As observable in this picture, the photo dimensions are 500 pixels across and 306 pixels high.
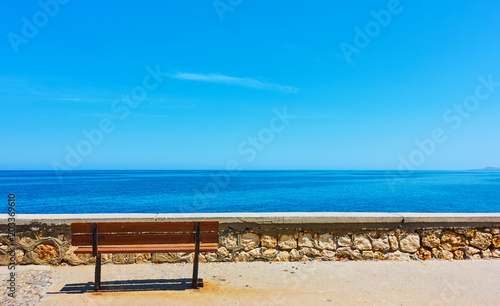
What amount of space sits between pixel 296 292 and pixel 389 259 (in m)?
1.78

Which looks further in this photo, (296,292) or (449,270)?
(449,270)

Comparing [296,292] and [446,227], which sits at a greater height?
[446,227]

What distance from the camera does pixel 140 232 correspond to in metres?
3.65

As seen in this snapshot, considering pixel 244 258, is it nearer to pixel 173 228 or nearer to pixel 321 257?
pixel 321 257

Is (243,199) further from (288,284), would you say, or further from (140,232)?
(140,232)

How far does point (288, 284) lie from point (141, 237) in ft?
5.43

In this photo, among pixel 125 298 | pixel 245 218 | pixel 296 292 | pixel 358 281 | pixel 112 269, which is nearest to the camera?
pixel 125 298

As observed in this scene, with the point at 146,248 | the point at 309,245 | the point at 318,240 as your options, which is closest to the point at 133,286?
the point at 146,248

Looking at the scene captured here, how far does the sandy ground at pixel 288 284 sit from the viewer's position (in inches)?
133

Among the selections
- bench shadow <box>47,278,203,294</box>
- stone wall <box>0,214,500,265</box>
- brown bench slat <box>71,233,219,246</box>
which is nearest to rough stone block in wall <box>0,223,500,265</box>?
stone wall <box>0,214,500,265</box>

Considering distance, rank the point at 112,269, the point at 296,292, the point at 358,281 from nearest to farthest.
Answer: the point at 296,292
the point at 358,281
the point at 112,269

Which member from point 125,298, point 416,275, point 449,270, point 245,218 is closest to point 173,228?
point 125,298

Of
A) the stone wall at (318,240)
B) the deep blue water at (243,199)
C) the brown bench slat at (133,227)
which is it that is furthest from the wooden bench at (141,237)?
the deep blue water at (243,199)

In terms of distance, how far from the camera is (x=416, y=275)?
416 cm
